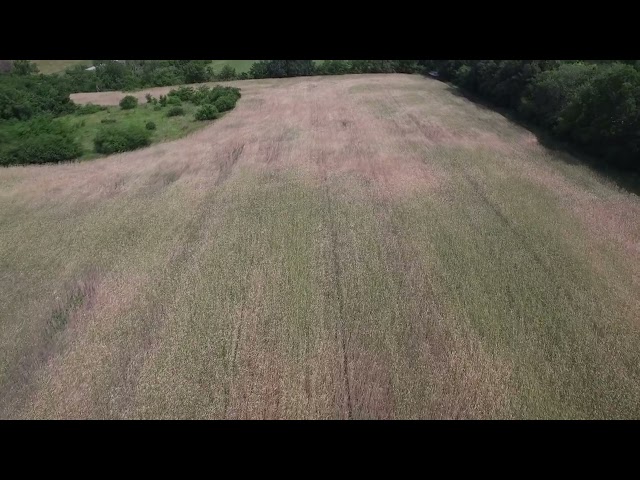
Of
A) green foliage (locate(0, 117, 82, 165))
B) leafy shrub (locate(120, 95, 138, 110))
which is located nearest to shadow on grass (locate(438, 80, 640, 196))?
green foliage (locate(0, 117, 82, 165))

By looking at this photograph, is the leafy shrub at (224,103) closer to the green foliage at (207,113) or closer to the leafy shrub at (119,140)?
the green foliage at (207,113)

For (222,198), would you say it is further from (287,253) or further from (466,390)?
(466,390)

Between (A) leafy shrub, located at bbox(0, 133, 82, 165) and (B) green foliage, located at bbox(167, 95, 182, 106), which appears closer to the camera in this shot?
(A) leafy shrub, located at bbox(0, 133, 82, 165)

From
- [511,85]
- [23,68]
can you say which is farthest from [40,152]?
[511,85]

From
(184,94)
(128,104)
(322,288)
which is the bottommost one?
(128,104)

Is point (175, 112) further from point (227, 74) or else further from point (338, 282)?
point (338, 282)

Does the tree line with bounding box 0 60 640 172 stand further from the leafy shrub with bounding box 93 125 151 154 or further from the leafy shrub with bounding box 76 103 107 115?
the leafy shrub with bounding box 93 125 151 154
